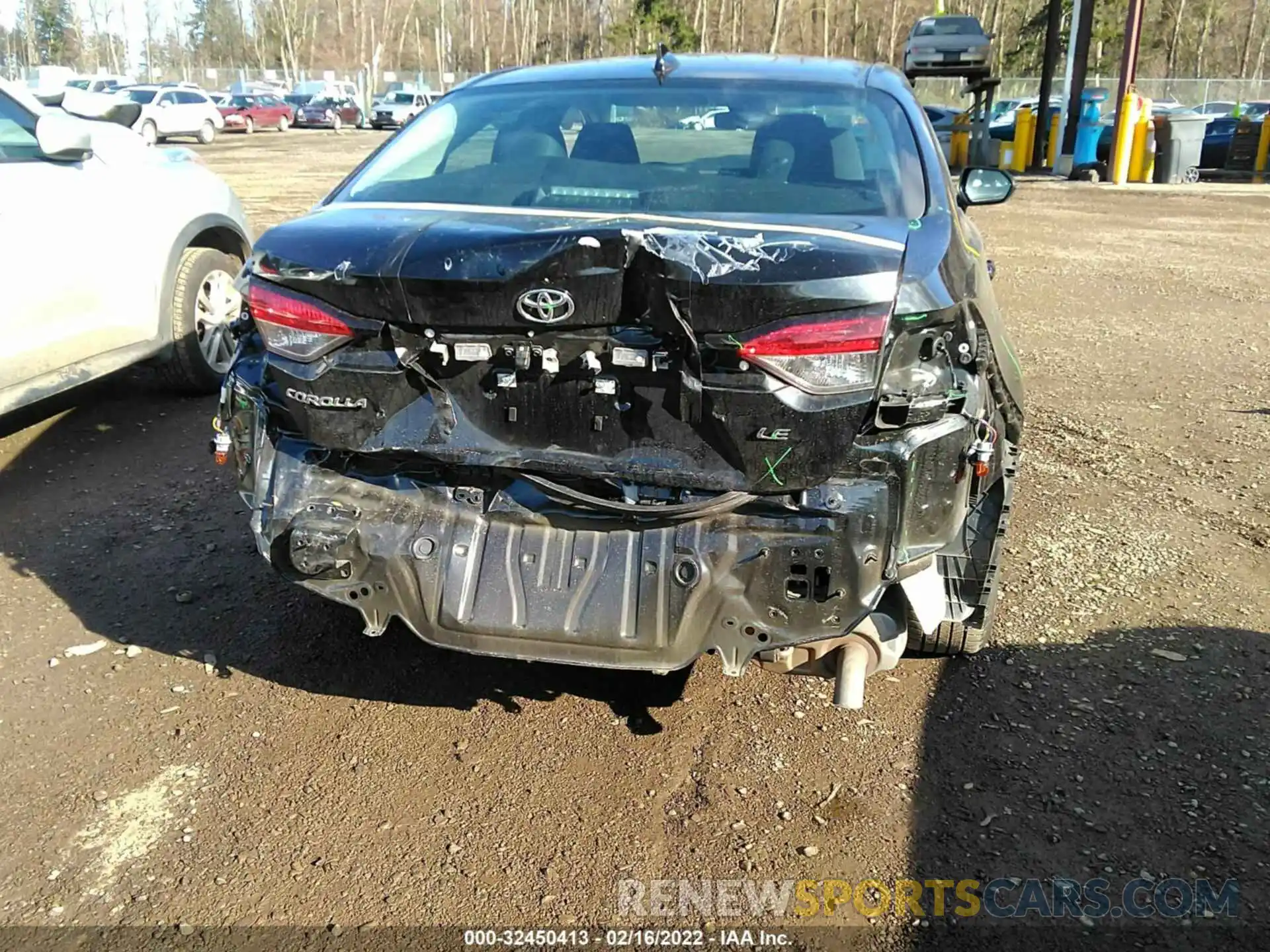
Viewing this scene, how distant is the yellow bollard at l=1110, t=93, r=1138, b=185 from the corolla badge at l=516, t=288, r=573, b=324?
67.9 ft

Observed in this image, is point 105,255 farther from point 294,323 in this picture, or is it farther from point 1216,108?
point 1216,108

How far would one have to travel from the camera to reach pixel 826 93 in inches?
134

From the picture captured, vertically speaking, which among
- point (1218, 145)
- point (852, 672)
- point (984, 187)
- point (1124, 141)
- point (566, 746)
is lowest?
point (566, 746)

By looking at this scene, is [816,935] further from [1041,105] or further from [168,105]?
[168,105]

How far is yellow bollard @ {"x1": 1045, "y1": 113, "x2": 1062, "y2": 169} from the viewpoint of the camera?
Answer: 75.4 ft

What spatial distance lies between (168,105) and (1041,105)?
27.5 m

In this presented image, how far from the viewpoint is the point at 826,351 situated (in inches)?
92.9

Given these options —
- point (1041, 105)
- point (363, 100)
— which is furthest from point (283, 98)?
point (1041, 105)

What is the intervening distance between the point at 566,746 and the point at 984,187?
2.81m

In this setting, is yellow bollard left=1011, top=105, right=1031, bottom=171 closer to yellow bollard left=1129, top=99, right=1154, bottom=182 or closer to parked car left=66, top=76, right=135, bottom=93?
yellow bollard left=1129, top=99, right=1154, bottom=182

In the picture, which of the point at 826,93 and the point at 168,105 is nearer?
the point at 826,93

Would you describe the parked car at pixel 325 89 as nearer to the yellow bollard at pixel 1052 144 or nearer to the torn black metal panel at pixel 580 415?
the yellow bollard at pixel 1052 144

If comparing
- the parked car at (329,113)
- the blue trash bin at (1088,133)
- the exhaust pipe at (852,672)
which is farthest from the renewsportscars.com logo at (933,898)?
the parked car at (329,113)

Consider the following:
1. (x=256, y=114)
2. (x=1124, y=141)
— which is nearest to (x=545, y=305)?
(x=1124, y=141)
